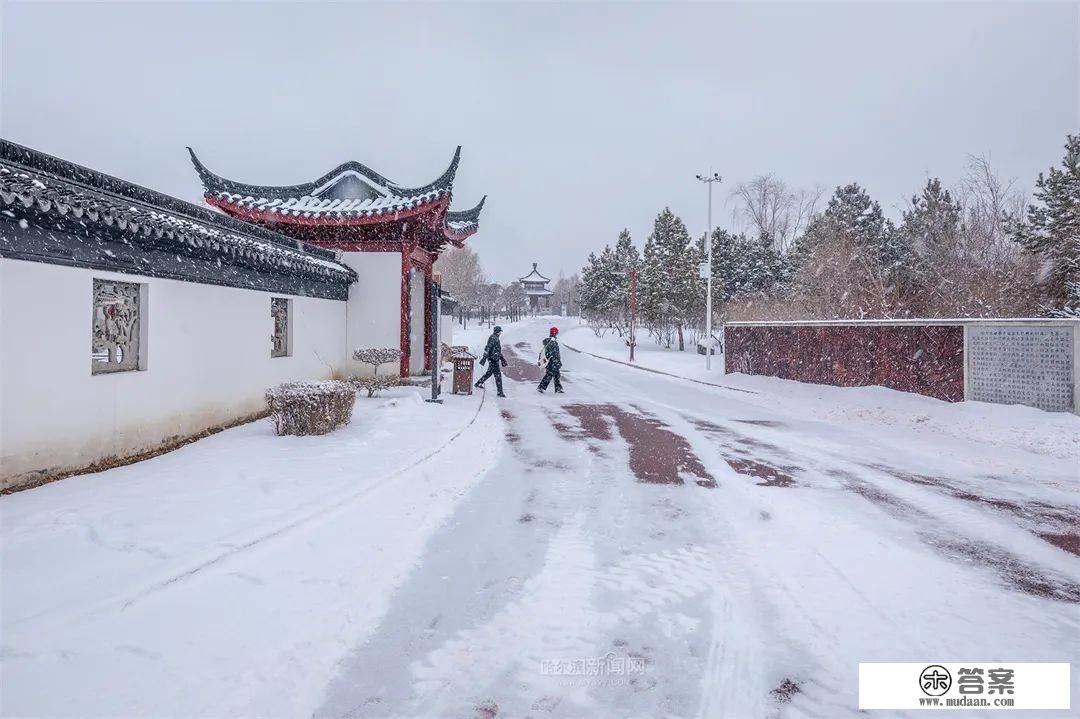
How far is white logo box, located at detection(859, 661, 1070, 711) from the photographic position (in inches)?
104

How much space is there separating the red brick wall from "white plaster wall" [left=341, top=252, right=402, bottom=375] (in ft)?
38.3

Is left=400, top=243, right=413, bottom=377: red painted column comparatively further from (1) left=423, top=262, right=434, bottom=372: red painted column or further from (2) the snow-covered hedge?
(2) the snow-covered hedge

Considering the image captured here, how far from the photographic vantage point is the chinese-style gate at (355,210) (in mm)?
12461

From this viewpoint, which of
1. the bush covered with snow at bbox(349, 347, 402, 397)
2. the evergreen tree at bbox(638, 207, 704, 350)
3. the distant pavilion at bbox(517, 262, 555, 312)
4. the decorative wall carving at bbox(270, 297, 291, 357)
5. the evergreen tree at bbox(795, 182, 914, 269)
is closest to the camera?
the decorative wall carving at bbox(270, 297, 291, 357)

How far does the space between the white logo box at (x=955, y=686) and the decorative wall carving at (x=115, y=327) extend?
7748mm

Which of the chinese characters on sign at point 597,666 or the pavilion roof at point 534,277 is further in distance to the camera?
the pavilion roof at point 534,277

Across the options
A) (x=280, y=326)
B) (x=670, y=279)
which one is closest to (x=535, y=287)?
(x=670, y=279)

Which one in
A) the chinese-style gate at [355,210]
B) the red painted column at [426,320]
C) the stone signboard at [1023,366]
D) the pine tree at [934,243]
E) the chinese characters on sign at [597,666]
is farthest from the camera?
the pine tree at [934,243]

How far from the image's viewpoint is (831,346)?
1454 cm

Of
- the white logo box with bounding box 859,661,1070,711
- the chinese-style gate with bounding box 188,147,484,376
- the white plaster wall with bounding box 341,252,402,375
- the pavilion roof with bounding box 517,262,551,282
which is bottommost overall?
the white logo box with bounding box 859,661,1070,711

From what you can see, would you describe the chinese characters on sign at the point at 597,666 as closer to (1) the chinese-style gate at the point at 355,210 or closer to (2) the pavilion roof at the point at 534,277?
(1) the chinese-style gate at the point at 355,210

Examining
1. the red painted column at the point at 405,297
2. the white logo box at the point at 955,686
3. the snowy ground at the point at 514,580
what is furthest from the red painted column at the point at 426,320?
the white logo box at the point at 955,686

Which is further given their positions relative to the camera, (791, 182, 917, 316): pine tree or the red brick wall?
(791, 182, 917, 316): pine tree

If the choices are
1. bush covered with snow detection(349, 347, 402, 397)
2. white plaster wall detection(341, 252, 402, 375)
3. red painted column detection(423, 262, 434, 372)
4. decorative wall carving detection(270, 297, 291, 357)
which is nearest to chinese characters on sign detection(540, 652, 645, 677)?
decorative wall carving detection(270, 297, 291, 357)
